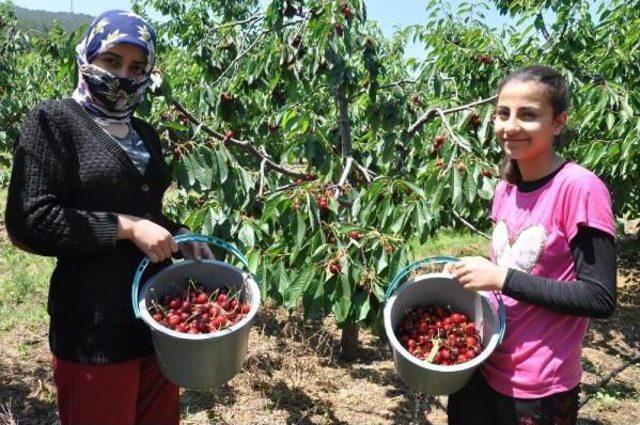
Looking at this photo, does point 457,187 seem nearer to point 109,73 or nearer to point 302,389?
point 109,73

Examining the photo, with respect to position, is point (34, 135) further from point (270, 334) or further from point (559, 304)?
point (270, 334)

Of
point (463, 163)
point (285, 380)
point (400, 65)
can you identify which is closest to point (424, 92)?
point (463, 163)

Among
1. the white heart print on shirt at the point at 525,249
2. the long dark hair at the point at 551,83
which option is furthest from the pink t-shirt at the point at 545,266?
the long dark hair at the point at 551,83

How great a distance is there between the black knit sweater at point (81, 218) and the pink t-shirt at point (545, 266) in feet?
2.94

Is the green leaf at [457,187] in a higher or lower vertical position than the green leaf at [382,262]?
higher

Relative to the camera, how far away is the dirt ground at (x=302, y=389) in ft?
8.96

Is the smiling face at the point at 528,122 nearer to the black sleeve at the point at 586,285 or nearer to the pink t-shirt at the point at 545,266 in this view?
the pink t-shirt at the point at 545,266

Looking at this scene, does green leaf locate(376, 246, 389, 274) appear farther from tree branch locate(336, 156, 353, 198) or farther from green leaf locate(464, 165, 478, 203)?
tree branch locate(336, 156, 353, 198)

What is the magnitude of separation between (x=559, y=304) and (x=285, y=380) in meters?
2.23

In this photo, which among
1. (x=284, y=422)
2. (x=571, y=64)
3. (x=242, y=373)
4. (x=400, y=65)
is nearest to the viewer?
(x=284, y=422)

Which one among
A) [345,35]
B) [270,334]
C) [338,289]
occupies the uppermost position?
[345,35]

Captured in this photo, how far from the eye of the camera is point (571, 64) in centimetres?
373

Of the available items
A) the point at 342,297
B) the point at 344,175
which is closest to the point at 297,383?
the point at 344,175

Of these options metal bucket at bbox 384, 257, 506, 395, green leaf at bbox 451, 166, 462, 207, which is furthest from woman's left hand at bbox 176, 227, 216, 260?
green leaf at bbox 451, 166, 462, 207
